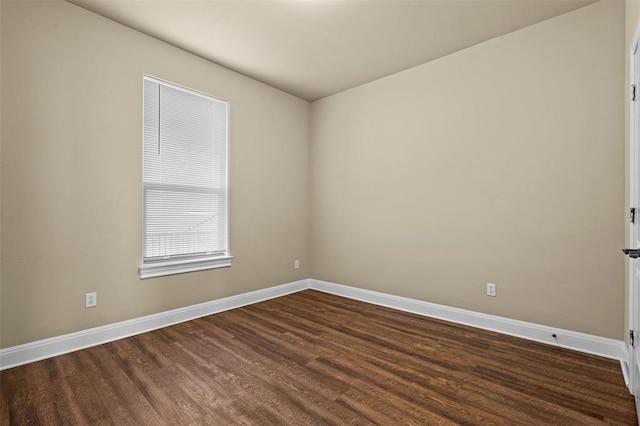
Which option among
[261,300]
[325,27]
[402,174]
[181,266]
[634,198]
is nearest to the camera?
[634,198]

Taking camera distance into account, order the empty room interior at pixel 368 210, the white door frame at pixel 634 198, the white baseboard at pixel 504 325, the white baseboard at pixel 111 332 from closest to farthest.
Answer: the white door frame at pixel 634 198 → the empty room interior at pixel 368 210 → the white baseboard at pixel 111 332 → the white baseboard at pixel 504 325

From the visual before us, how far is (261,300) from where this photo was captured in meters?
4.03

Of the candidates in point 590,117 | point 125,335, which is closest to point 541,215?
point 590,117

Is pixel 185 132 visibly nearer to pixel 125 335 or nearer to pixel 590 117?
pixel 125 335

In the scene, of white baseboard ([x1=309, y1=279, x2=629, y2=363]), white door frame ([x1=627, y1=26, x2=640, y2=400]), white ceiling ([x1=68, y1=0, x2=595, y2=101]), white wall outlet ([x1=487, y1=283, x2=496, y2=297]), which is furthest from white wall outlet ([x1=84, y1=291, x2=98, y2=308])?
white door frame ([x1=627, y1=26, x2=640, y2=400])

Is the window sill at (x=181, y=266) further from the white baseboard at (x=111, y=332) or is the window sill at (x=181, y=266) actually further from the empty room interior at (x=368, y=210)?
the white baseboard at (x=111, y=332)

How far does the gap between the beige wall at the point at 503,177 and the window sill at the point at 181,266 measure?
66.0 inches

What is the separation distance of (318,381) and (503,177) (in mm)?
2465

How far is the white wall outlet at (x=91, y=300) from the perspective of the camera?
2.64 metres

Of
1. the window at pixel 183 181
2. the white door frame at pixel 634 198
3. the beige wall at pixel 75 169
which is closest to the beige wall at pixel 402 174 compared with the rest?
the beige wall at pixel 75 169

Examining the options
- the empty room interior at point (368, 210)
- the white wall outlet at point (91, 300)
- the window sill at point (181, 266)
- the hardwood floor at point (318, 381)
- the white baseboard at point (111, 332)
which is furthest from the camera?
the window sill at point (181, 266)

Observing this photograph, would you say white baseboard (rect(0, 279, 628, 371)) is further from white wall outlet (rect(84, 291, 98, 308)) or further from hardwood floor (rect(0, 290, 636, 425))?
white wall outlet (rect(84, 291, 98, 308))

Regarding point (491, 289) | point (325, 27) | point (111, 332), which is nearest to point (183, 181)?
point (111, 332)

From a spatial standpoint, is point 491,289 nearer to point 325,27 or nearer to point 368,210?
point 368,210
